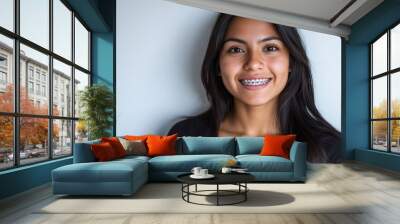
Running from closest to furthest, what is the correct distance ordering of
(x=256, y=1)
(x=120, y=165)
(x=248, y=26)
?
(x=120, y=165), (x=256, y=1), (x=248, y=26)

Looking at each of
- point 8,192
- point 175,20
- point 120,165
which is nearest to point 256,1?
point 175,20

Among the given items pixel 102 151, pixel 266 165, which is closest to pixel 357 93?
pixel 266 165

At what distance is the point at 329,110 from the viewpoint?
26.4ft

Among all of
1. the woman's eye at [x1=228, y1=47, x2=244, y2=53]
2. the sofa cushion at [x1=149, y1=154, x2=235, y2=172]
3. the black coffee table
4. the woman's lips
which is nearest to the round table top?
the black coffee table

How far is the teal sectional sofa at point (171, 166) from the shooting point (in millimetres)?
4852

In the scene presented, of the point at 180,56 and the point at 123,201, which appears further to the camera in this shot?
the point at 180,56

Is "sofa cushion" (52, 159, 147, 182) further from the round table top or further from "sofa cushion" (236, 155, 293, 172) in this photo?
"sofa cushion" (236, 155, 293, 172)

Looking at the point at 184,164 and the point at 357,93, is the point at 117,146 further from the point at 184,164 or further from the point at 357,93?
the point at 357,93

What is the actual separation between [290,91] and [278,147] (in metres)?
1.93

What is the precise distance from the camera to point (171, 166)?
235 inches

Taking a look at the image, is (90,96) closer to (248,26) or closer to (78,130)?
(78,130)

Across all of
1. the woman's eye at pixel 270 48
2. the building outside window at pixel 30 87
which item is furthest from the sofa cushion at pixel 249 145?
the building outside window at pixel 30 87

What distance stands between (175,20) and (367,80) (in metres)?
4.66

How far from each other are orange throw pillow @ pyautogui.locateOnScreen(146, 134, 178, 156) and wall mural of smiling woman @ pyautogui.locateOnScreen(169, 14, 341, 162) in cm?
132
